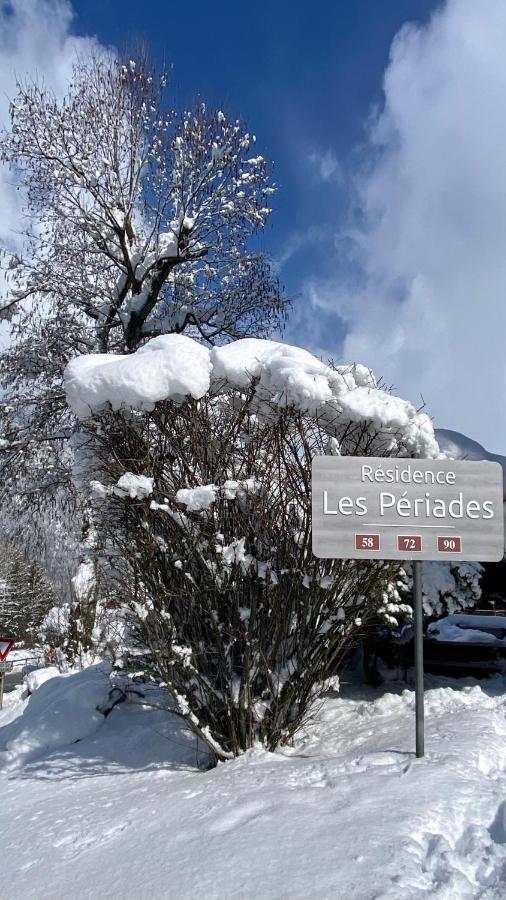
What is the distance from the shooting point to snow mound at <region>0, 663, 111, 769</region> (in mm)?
6996

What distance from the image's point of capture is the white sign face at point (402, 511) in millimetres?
5047

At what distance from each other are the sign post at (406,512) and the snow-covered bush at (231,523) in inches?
25.3

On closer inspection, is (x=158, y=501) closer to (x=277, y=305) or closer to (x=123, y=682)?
(x=123, y=682)

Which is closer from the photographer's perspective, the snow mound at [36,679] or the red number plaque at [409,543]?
the red number plaque at [409,543]

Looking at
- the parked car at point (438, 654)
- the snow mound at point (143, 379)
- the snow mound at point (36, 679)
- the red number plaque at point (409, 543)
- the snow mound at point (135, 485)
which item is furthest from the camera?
the snow mound at point (36, 679)

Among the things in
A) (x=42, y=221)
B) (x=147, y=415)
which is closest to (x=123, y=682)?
(x=147, y=415)

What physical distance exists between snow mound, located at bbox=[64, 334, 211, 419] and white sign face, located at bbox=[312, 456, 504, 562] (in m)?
1.28

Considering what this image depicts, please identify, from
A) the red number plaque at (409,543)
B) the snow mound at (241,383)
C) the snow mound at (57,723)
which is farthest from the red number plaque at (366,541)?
the snow mound at (57,723)

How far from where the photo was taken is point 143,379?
18.4 feet

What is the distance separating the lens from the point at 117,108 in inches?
514

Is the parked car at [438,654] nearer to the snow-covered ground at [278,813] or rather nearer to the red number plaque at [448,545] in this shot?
the snow-covered ground at [278,813]

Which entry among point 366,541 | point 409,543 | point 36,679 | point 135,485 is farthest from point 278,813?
point 36,679

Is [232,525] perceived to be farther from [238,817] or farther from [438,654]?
[438,654]

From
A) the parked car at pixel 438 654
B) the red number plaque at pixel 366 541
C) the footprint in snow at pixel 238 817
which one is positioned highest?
the red number plaque at pixel 366 541
